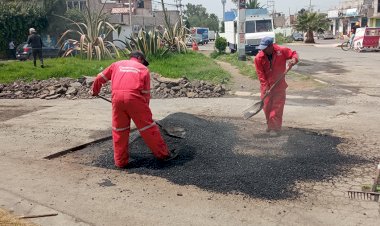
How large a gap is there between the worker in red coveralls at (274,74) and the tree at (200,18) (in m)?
79.0

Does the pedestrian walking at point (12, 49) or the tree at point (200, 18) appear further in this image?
the tree at point (200, 18)

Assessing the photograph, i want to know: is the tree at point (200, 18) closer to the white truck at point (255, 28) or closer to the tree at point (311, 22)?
the tree at point (311, 22)

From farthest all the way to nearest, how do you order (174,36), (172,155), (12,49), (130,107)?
1. (12,49)
2. (174,36)
3. (172,155)
4. (130,107)

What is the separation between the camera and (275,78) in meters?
6.21

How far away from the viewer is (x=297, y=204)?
12.7ft

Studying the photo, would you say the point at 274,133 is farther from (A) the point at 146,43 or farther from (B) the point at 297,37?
(B) the point at 297,37

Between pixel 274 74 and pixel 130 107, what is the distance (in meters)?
2.56

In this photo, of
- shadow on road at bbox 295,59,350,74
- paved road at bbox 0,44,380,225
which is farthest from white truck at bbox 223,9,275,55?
paved road at bbox 0,44,380,225

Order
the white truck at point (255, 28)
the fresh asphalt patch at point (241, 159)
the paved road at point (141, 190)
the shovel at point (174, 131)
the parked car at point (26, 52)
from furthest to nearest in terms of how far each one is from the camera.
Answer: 1. the white truck at point (255, 28)
2. the parked car at point (26, 52)
3. the shovel at point (174, 131)
4. the fresh asphalt patch at point (241, 159)
5. the paved road at point (141, 190)

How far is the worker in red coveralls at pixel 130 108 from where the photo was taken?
482 centimetres

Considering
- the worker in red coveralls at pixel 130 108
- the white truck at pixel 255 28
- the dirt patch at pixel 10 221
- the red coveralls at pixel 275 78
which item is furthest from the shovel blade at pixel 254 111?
the white truck at pixel 255 28

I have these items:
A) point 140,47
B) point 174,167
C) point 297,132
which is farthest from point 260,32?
point 174,167

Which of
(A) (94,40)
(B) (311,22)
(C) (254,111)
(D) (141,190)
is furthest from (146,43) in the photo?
(B) (311,22)

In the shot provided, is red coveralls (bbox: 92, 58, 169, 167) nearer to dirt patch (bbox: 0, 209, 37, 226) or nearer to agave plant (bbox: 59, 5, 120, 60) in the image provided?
dirt patch (bbox: 0, 209, 37, 226)
